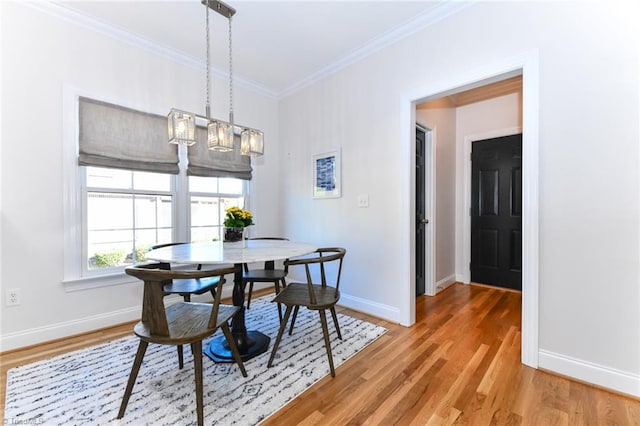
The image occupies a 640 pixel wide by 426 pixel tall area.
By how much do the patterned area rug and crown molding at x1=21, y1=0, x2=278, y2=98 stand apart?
109 inches

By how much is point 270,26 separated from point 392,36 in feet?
3.79

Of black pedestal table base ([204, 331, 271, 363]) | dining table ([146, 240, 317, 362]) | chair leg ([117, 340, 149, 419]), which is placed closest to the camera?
chair leg ([117, 340, 149, 419])

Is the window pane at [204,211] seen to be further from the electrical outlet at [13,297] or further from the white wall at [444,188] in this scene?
the white wall at [444,188]

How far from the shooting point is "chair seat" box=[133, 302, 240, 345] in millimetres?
1346

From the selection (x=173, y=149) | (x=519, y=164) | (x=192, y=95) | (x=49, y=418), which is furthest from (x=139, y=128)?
(x=519, y=164)

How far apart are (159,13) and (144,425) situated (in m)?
3.00

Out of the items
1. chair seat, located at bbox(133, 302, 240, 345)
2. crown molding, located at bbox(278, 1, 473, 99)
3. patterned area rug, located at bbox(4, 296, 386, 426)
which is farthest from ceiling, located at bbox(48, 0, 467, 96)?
patterned area rug, located at bbox(4, 296, 386, 426)

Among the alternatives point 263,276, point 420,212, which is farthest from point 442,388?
point 420,212

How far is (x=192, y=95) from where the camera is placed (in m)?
3.09

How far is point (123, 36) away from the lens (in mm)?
2596

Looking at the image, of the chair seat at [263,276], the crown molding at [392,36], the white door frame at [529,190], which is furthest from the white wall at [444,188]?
the chair seat at [263,276]

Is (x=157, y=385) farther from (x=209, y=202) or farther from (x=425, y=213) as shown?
(x=425, y=213)

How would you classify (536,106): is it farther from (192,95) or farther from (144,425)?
(192,95)

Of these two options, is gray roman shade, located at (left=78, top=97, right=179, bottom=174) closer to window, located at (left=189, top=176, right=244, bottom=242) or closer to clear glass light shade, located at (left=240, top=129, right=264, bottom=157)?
window, located at (left=189, top=176, right=244, bottom=242)
